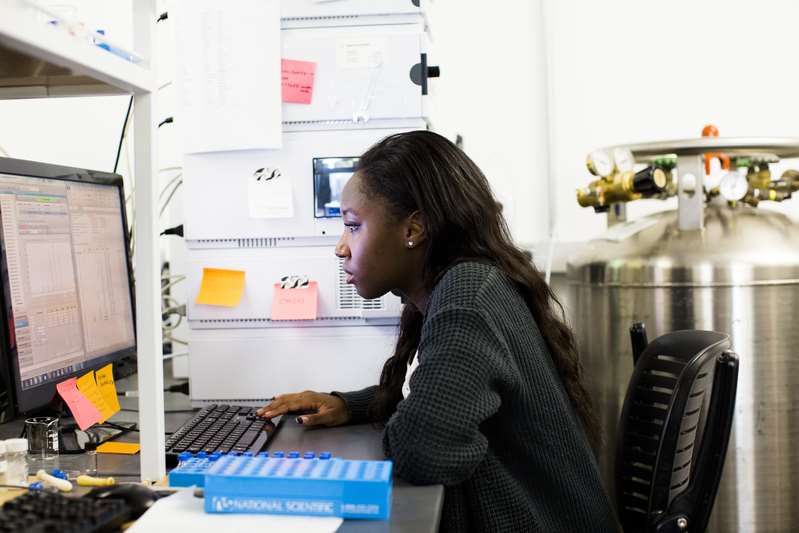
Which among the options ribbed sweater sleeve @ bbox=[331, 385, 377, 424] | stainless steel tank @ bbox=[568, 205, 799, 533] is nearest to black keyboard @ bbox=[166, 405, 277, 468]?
ribbed sweater sleeve @ bbox=[331, 385, 377, 424]

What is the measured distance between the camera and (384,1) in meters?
1.46

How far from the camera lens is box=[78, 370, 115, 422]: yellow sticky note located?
1059 mm

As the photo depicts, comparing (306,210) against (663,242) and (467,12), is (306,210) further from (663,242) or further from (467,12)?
(467,12)

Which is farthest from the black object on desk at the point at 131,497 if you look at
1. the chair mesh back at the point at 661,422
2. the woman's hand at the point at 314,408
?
the chair mesh back at the point at 661,422

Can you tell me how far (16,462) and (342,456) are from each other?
→ 15.8 inches

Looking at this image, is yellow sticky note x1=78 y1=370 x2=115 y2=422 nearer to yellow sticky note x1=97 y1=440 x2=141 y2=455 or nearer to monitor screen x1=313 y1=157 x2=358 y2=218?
yellow sticky note x1=97 y1=440 x2=141 y2=455

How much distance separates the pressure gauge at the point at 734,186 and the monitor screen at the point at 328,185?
92 cm

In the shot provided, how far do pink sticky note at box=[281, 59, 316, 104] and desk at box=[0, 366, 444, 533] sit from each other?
0.62 metres

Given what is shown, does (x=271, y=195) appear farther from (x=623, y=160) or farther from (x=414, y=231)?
(x=623, y=160)

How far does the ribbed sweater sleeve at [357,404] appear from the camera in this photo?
1275 millimetres

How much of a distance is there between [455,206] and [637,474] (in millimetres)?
473

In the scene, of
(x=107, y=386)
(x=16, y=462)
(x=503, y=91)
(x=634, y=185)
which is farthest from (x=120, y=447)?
(x=503, y=91)

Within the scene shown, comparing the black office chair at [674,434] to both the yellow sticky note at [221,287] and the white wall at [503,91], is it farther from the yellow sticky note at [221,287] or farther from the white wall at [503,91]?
the white wall at [503,91]

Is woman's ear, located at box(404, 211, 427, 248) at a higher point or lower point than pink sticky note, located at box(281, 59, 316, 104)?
lower
